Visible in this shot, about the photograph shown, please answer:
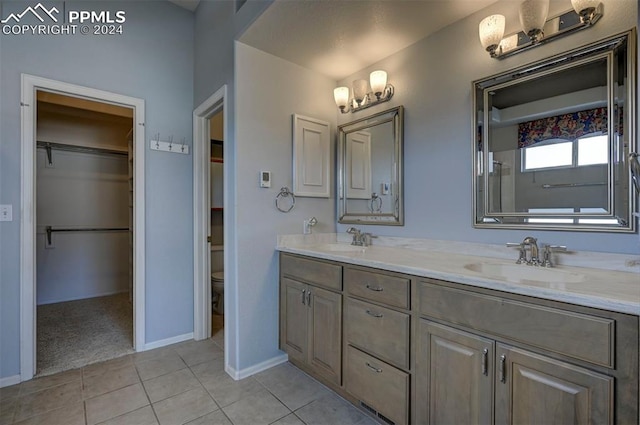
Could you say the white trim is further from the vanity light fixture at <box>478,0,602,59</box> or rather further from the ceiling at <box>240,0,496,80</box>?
the vanity light fixture at <box>478,0,602,59</box>

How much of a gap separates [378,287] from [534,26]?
4.77 ft

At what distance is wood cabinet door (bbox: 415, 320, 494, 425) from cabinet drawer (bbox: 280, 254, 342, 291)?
57 centimetres

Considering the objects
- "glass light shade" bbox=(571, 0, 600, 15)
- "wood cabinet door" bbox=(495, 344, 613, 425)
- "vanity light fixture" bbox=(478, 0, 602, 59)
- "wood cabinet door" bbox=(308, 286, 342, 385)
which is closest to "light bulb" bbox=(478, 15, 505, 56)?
"vanity light fixture" bbox=(478, 0, 602, 59)

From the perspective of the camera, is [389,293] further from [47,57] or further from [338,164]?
[47,57]

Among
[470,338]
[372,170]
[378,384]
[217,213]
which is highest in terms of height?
[372,170]

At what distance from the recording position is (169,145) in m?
2.63

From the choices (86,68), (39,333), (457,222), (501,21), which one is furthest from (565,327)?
(39,333)

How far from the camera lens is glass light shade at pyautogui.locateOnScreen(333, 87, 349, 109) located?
7.98 ft

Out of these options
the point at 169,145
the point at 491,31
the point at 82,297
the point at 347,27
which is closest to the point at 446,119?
the point at 491,31

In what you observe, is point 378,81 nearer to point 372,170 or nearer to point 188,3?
point 372,170

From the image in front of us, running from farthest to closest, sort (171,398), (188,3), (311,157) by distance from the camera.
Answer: (188,3) → (311,157) → (171,398)

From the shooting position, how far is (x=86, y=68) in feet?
7.48

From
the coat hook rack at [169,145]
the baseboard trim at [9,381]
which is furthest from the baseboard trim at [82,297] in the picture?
the coat hook rack at [169,145]

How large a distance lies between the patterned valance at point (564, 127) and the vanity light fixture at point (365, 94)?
94 cm
